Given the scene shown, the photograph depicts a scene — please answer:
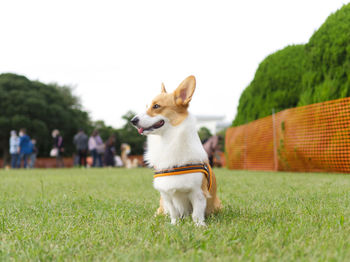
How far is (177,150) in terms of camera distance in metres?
3.13

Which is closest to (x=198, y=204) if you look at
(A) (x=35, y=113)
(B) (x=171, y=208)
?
(B) (x=171, y=208)

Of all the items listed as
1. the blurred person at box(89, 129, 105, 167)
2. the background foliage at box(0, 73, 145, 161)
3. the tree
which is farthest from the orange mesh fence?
the tree

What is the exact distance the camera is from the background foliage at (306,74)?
395 inches

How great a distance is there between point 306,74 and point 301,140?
2385 millimetres

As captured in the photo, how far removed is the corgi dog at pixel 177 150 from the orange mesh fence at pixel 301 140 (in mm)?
7128

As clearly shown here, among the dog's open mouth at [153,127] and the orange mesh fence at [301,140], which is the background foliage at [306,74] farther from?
the dog's open mouth at [153,127]

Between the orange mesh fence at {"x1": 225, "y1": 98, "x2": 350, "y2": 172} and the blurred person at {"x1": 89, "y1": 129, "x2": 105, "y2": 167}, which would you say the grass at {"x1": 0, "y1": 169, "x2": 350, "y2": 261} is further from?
the blurred person at {"x1": 89, "y1": 129, "x2": 105, "y2": 167}

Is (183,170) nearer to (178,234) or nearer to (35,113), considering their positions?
(178,234)

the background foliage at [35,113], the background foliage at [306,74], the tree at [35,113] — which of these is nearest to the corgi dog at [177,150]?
the background foliage at [306,74]

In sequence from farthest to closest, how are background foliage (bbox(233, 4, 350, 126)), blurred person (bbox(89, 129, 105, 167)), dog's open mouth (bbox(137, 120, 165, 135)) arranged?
blurred person (bbox(89, 129, 105, 167))
background foliage (bbox(233, 4, 350, 126))
dog's open mouth (bbox(137, 120, 165, 135))

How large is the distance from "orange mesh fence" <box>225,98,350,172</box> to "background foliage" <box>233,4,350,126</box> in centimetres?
60

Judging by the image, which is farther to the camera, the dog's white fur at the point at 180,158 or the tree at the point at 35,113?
the tree at the point at 35,113

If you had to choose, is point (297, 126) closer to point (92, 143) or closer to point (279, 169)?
point (279, 169)

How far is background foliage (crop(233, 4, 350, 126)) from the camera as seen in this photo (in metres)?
10.0
